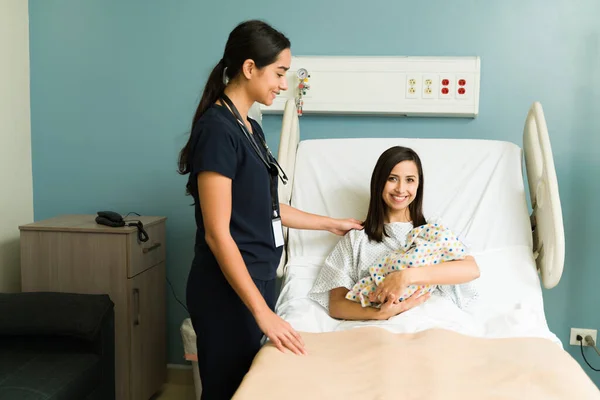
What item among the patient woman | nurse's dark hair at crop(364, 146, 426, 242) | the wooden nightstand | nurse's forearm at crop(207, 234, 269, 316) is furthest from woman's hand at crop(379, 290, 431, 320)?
the wooden nightstand

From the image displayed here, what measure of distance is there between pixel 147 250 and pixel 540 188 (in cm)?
161

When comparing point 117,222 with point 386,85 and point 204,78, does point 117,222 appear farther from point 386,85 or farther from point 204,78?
point 386,85

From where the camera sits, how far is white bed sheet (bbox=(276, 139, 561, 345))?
1.90 meters

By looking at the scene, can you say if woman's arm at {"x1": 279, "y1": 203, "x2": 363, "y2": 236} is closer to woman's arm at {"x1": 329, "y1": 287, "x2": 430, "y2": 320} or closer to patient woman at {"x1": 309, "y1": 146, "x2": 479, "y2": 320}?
patient woman at {"x1": 309, "y1": 146, "x2": 479, "y2": 320}

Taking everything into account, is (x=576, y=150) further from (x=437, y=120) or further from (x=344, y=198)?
(x=344, y=198)

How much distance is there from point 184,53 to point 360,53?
836 millimetres

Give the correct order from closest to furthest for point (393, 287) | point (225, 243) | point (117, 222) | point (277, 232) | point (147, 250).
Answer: point (225, 243)
point (277, 232)
point (393, 287)
point (117, 222)
point (147, 250)

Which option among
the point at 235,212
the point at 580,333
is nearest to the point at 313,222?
the point at 235,212

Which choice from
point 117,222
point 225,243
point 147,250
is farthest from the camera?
point 147,250

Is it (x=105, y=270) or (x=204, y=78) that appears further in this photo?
(x=204, y=78)

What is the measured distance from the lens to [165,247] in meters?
2.78

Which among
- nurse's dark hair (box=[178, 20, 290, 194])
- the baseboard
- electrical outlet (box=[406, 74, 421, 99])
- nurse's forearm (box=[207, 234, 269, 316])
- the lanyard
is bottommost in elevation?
the baseboard

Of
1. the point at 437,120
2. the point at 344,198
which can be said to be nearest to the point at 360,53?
the point at 437,120

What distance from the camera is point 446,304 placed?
186 cm
